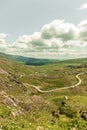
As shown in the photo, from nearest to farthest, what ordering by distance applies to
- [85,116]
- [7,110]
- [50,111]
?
1. [7,110]
2. [85,116]
3. [50,111]

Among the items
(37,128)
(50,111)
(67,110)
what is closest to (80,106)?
(67,110)

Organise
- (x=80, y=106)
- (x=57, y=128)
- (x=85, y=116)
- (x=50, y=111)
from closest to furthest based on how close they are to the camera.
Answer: (x=57, y=128)
(x=85, y=116)
(x=50, y=111)
(x=80, y=106)

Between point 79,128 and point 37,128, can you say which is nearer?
point 37,128

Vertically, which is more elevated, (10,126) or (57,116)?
(10,126)

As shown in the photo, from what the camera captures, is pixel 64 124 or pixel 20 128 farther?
pixel 64 124

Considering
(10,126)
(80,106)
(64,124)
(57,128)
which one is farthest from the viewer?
(80,106)

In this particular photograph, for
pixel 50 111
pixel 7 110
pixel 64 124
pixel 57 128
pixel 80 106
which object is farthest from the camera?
pixel 80 106

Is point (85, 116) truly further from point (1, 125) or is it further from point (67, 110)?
point (1, 125)

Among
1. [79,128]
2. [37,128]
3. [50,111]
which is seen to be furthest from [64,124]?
[50,111]

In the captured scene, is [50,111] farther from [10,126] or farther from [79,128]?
[10,126]
